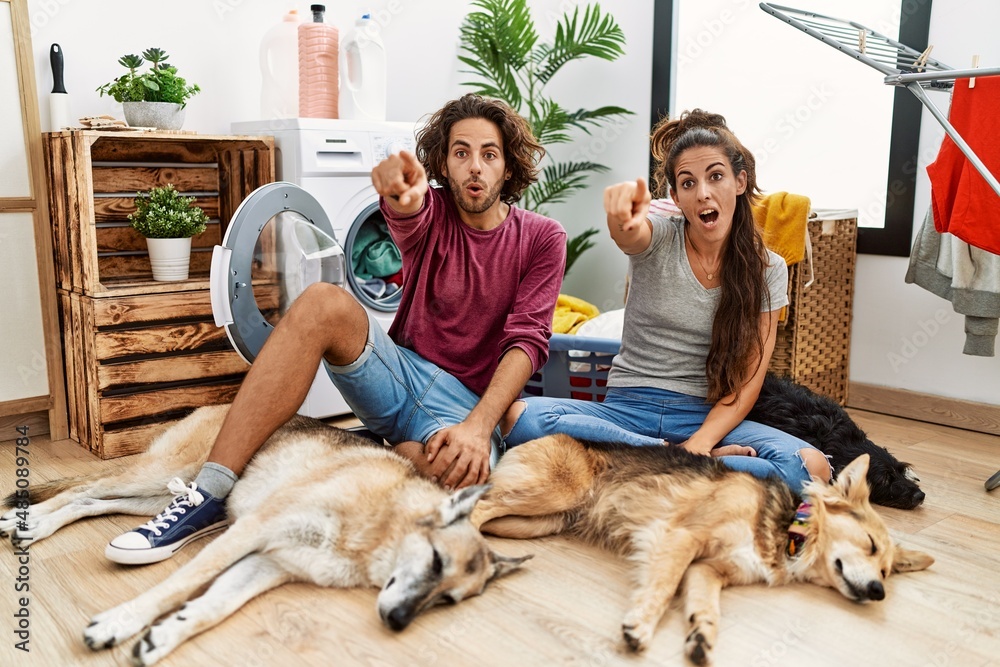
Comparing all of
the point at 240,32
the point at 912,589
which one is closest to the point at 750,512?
the point at 912,589

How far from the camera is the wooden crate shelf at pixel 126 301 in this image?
9.41ft

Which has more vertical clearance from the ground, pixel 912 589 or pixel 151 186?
pixel 151 186

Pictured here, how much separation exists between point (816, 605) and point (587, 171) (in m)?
3.25

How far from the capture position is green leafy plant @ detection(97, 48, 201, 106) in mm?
2994

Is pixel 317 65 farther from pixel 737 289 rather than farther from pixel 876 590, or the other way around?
pixel 876 590

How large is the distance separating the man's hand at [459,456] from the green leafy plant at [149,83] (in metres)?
1.77

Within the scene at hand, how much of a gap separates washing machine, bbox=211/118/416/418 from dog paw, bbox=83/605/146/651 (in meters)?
1.16

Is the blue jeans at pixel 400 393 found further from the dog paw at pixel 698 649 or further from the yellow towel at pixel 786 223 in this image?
the yellow towel at pixel 786 223

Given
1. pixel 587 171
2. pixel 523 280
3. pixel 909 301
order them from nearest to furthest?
pixel 523 280
pixel 909 301
pixel 587 171

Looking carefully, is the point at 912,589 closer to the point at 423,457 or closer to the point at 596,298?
the point at 423,457

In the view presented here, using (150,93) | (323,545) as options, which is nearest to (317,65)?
(150,93)

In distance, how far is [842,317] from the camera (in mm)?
3627

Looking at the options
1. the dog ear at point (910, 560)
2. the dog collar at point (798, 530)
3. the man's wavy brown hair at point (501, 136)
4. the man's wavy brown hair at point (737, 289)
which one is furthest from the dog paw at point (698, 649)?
the man's wavy brown hair at point (501, 136)

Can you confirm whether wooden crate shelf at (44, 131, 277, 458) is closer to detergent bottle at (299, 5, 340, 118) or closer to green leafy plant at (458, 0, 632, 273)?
detergent bottle at (299, 5, 340, 118)
